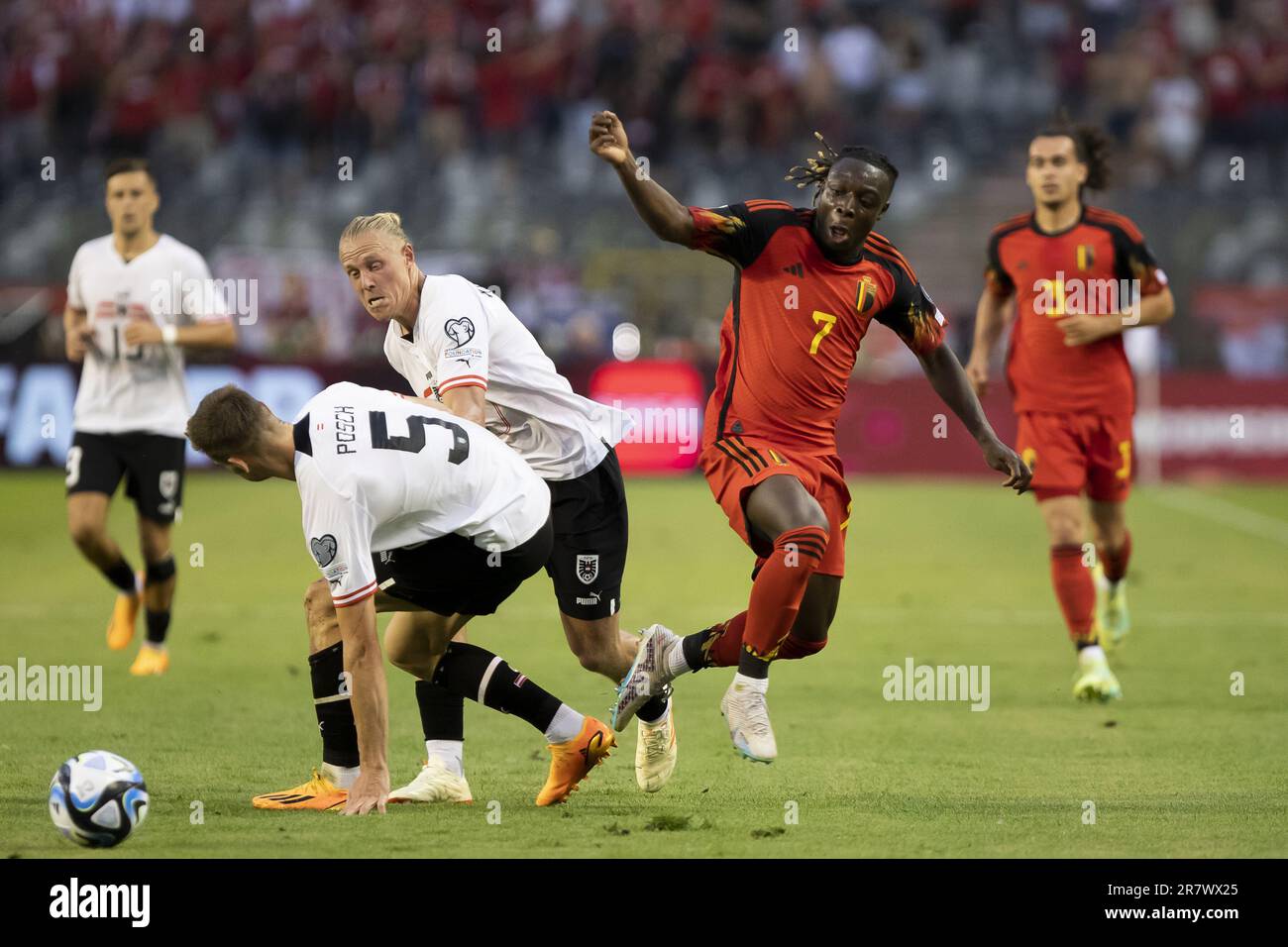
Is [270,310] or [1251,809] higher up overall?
[270,310]

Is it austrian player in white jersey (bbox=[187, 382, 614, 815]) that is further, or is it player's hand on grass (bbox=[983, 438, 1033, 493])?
player's hand on grass (bbox=[983, 438, 1033, 493])

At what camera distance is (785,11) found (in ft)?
85.5

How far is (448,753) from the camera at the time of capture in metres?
6.50

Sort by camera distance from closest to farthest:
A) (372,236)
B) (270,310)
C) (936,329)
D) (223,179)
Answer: (372,236) < (936,329) < (270,310) < (223,179)

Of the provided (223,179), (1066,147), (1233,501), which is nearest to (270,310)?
(223,179)

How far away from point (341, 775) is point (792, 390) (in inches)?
87.0

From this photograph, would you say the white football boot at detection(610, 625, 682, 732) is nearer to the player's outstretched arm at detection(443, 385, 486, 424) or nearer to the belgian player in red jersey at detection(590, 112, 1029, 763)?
the belgian player in red jersey at detection(590, 112, 1029, 763)

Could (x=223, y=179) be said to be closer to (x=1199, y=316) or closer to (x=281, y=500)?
(x=281, y=500)

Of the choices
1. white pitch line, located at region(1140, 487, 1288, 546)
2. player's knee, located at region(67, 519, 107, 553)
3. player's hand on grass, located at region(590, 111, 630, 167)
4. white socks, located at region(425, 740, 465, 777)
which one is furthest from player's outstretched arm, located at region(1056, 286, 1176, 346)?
white pitch line, located at region(1140, 487, 1288, 546)

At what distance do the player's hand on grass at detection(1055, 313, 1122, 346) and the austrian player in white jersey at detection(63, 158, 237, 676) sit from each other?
435 centimetres

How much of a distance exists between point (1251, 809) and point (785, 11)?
21345mm

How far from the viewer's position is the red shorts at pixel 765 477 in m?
6.76

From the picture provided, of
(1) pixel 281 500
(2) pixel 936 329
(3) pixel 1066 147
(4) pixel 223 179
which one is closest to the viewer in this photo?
(2) pixel 936 329

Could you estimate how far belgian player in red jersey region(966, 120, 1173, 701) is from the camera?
926cm
